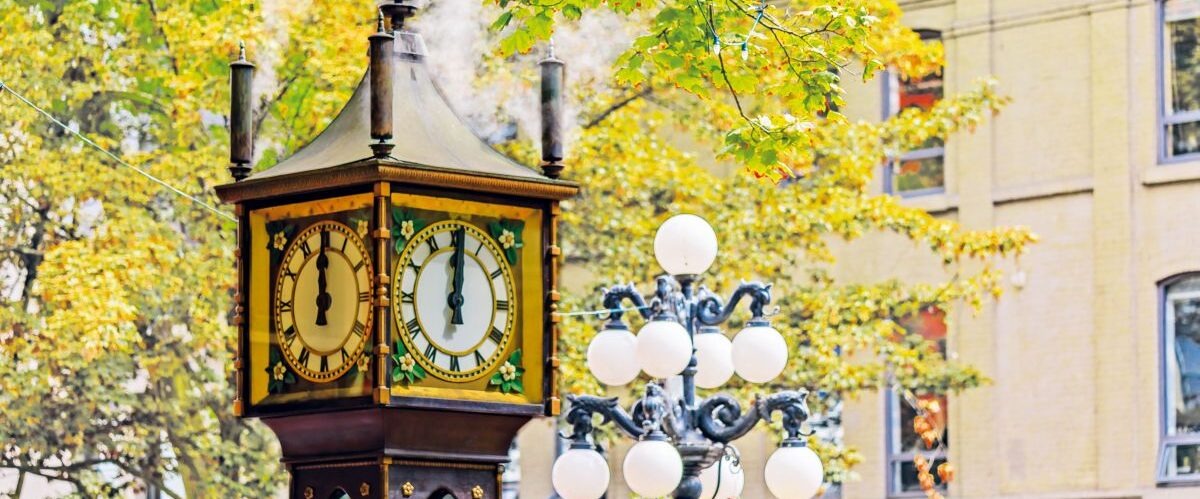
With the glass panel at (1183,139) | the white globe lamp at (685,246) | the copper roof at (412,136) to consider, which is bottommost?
the copper roof at (412,136)

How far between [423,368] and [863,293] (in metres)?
14.0

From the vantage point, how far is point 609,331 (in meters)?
13.7

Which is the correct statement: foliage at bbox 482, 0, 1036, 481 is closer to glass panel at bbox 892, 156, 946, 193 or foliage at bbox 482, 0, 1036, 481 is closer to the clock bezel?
glass panel at bbox 892, 156, 946, 193

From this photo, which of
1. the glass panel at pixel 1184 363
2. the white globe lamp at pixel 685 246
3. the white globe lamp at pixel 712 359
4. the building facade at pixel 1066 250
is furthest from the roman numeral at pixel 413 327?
the glass panel at pixel 1184 363

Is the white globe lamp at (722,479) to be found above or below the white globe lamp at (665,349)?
below

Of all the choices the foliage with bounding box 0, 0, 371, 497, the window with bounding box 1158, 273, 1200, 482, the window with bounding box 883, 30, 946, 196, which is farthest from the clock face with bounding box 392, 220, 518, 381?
the window with bounding box 883, 30, 946, 196

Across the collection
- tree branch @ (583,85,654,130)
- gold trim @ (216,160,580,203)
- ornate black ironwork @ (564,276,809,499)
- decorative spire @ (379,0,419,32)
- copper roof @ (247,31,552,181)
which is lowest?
ornate black ironwork @ (564,276,809,499)

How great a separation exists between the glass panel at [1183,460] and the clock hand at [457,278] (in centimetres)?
1791

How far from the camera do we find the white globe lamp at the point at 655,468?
512 inches

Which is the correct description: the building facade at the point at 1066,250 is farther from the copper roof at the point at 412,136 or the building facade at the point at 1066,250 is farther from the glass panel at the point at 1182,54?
the copper roof at the point at 412,136

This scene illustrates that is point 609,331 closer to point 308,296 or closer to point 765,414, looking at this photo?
point 765,414

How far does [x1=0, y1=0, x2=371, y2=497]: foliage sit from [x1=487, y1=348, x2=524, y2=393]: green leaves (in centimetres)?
1230

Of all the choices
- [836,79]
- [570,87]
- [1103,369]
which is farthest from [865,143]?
[836,79]

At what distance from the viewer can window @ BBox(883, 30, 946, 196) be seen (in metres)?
25.5
